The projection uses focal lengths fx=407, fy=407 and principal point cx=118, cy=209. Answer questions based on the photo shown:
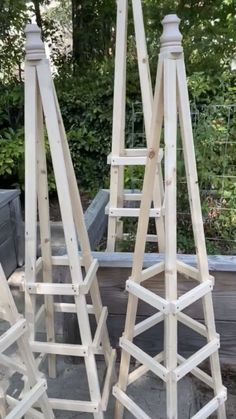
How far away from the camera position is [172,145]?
3.80ft

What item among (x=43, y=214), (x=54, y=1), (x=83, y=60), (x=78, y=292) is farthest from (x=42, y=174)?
(x=54, y=1)

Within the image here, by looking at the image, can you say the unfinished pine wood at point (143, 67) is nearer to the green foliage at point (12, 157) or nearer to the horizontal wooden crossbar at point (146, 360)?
the horizontal wooden crossbar at point (146, 360)

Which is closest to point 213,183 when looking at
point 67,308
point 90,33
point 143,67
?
point 143,67

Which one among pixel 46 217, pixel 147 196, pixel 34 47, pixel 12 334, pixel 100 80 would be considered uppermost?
pixel 100 80

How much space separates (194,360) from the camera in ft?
4.34

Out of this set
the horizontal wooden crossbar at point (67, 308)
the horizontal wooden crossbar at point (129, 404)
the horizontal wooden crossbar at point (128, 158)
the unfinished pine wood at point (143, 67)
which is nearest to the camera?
the horizontal wooden crossbar at point (129, 404)

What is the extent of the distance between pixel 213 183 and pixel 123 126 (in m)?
0.68

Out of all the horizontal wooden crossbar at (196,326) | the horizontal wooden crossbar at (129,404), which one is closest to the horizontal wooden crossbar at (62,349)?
the horizontal wooden crossbar at (129,404)

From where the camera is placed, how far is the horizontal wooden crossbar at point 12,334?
3.60 ft

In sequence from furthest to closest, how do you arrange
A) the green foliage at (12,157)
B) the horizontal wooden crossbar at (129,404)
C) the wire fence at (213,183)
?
the green foliage at (12,157) → the wire fence at (213,183) → the horizontal wooden crossbar at (129,404)

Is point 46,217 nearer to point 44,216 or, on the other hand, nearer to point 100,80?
point 44,216

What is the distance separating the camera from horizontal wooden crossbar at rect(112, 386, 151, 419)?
56.2 inches

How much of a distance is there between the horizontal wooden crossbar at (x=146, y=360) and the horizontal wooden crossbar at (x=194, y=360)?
0.13 ft

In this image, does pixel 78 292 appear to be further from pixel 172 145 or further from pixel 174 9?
pixel 174 9
